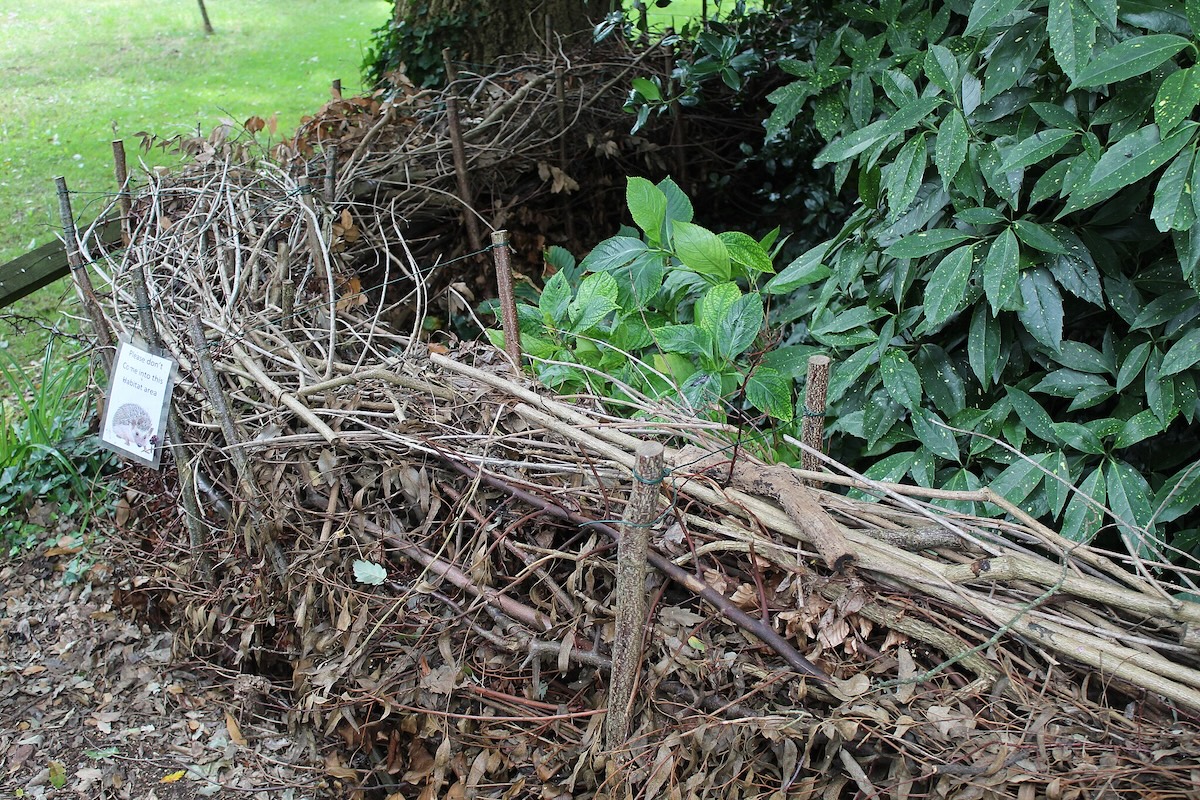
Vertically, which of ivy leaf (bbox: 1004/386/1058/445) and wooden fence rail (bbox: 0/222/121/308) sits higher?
wooden fence rail (bbox: 0/222/121/308)

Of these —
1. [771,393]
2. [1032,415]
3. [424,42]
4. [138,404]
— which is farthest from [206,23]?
[1032,415]

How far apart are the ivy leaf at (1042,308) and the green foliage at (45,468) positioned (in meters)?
3.30

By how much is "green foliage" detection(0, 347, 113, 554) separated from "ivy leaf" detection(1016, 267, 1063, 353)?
3302 millimetres

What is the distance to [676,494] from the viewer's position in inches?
72.7

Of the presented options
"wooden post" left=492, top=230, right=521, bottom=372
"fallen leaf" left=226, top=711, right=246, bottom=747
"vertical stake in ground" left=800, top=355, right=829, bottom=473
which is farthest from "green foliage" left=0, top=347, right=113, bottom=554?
"vertical stake in ground" left=800, top=355, right=829, bottom=473

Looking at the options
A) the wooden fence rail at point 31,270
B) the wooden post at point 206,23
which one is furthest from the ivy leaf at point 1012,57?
the wooden post at point 206,23

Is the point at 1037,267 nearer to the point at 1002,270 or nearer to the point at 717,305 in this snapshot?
the point at 1002,270

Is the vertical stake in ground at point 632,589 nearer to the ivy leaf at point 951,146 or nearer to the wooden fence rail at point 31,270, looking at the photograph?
the ivy leaf at point 951,146

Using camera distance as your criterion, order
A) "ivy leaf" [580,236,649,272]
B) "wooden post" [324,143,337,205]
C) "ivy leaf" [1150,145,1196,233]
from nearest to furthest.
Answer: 1. "ivy leaf" [1150,145,1196,233]
2. "ivy leaf" [580,236,649,272]
3. "wooden post" [324,143,337,205]

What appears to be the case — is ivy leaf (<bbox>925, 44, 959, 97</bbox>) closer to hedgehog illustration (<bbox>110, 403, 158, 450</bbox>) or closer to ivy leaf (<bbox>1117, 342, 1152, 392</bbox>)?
ivy leaf (<bbox>1117, 342, 1152, 392</bbox>)

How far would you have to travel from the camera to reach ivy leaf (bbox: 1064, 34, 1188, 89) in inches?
63.8

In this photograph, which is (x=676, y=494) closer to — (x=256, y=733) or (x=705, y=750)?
(x=705, y=750)

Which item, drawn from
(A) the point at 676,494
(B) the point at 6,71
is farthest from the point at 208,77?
(A) the point at 676,494

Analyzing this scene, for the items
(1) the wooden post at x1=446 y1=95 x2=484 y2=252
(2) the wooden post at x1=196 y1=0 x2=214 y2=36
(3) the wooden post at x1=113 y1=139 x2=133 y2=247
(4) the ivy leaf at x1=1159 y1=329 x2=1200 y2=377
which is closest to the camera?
(4) the ivy leaf at x1=1159 y1=329 x2=1200 y2=377
